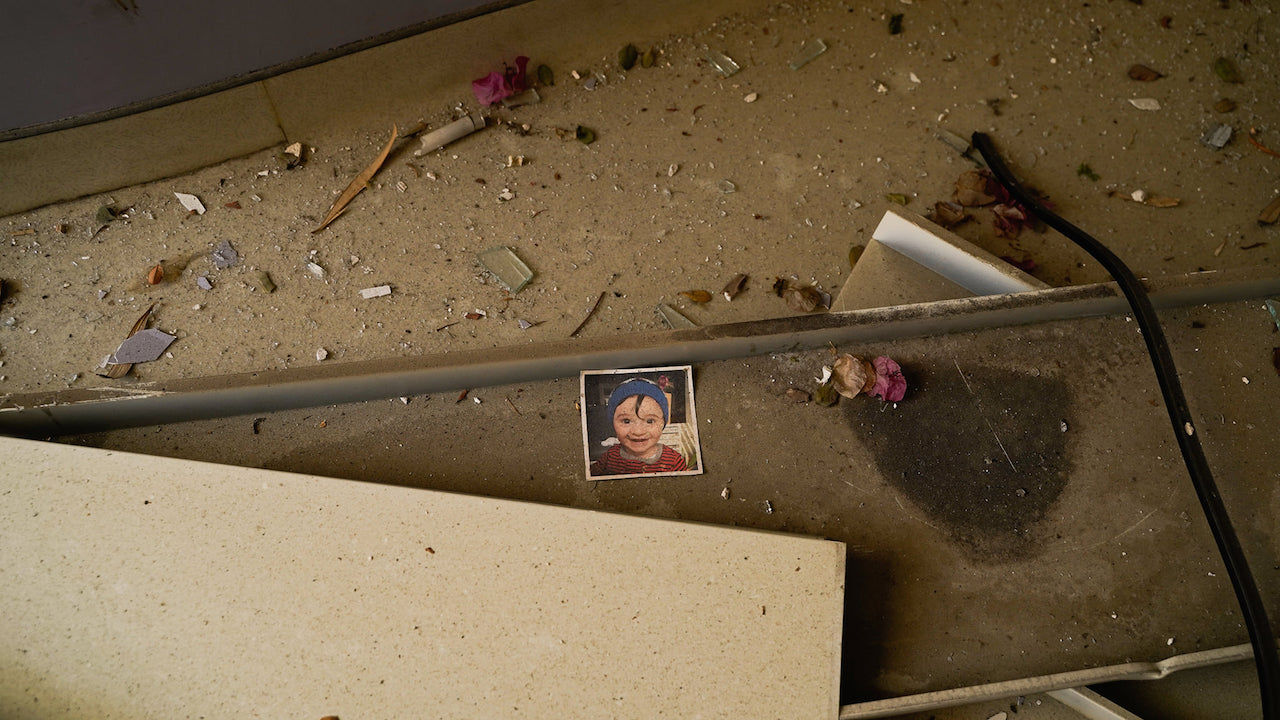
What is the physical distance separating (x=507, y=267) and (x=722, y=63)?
1000mm

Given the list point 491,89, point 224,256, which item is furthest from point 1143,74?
point 224,256

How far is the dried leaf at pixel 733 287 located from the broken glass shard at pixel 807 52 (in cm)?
81

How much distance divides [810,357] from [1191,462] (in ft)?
2.72

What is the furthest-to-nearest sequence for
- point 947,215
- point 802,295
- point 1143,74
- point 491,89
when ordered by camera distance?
point 1143,74 < point 491,89 < point 947,215 < point 802,295

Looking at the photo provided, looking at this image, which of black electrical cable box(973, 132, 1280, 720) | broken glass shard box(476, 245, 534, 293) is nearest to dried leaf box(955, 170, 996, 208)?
black electrical cable box(973, 132, 1280, 720)

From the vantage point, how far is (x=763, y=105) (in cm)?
252

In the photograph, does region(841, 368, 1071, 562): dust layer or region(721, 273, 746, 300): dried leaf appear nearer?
region(841, 368, 1071, 562): dust layer

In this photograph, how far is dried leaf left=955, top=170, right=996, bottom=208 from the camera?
2.37m

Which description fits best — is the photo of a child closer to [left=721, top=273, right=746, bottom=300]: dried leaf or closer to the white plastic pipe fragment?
[left=721, top=273, right=746, bottom=300]: dried leaf

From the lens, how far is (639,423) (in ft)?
5.98

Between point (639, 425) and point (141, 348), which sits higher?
point (141, 348)

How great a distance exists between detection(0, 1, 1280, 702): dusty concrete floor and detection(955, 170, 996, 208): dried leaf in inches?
2.9

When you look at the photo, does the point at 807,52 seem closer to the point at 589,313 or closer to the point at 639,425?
the point at 589,313

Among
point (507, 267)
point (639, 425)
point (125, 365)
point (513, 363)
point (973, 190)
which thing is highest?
point (973, 190)
